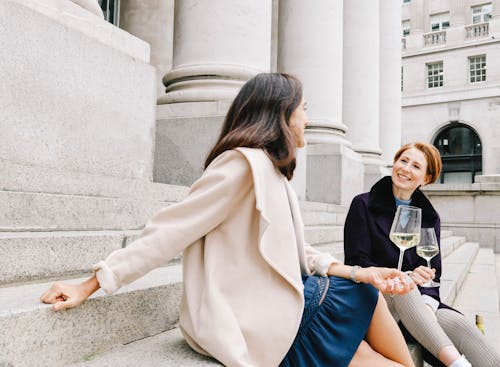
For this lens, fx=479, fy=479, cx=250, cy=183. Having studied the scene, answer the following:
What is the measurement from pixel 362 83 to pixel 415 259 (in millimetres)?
7653

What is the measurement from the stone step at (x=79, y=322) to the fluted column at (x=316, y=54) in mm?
5980

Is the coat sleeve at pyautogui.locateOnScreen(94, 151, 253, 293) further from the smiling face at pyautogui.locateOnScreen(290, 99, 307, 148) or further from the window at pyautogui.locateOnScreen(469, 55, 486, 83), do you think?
the window at pyautogui.locateOnScreen(469, 55, 486, 83)

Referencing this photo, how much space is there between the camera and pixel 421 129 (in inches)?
1147

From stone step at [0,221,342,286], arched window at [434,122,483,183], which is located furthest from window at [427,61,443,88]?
stone step at [0,221,342,286]

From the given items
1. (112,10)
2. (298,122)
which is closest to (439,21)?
(112,10)

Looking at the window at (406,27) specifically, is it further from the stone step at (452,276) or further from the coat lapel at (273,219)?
the coat lapel at (273,219)

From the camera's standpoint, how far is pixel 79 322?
1873 millimetres

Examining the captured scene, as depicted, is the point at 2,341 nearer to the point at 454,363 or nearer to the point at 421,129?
the point at 454,363

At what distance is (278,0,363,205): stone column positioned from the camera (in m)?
7.72

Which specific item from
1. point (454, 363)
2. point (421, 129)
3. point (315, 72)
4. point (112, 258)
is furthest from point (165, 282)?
point (421, 129)

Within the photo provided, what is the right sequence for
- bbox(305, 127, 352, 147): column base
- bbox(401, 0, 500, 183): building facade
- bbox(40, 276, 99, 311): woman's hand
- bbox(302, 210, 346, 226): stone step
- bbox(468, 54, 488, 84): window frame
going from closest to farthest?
bbox(40, 276, 99, 311): woman's hand < bbox(302, 210, 346, 226): stone step < bbox(305, 127, 352, 147): column base < bbox(401, 0, 500, 183): building facade < bbox(468, 54, 488, 84): window frame

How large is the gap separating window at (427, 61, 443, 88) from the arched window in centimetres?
281

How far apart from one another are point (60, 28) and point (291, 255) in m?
2.29

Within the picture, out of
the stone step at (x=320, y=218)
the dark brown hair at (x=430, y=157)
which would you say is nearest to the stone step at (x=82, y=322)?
the dark brown hair at (x=430, y=157)
